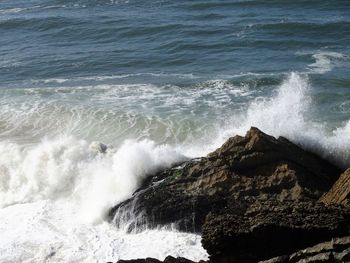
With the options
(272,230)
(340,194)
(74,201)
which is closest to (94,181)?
(74,201)

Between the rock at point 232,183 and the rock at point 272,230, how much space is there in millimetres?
2910

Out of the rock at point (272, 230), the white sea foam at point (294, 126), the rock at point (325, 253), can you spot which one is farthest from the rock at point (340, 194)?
the white sea foam at point (294, 126)

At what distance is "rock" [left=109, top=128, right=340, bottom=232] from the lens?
13.9 m

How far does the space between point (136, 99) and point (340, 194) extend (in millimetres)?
13880

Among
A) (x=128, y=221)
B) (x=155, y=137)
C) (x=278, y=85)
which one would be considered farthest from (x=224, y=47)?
(x=128, y=221)

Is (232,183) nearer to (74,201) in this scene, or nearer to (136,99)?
(74,201)

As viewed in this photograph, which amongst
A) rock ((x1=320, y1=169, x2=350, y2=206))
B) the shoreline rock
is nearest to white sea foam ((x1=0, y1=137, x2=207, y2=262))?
the shoreline rock

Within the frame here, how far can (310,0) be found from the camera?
38.7m

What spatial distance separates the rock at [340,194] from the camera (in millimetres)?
11562

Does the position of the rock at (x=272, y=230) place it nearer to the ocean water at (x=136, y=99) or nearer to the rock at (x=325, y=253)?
the rock at (x=325, y=253)

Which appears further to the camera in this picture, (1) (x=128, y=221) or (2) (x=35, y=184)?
(2) (x=35, y=184)

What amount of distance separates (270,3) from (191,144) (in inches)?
868

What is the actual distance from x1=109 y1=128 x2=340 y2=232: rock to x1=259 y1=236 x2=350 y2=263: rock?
3652 millimetres

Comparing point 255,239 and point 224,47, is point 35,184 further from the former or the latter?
point 224,47
